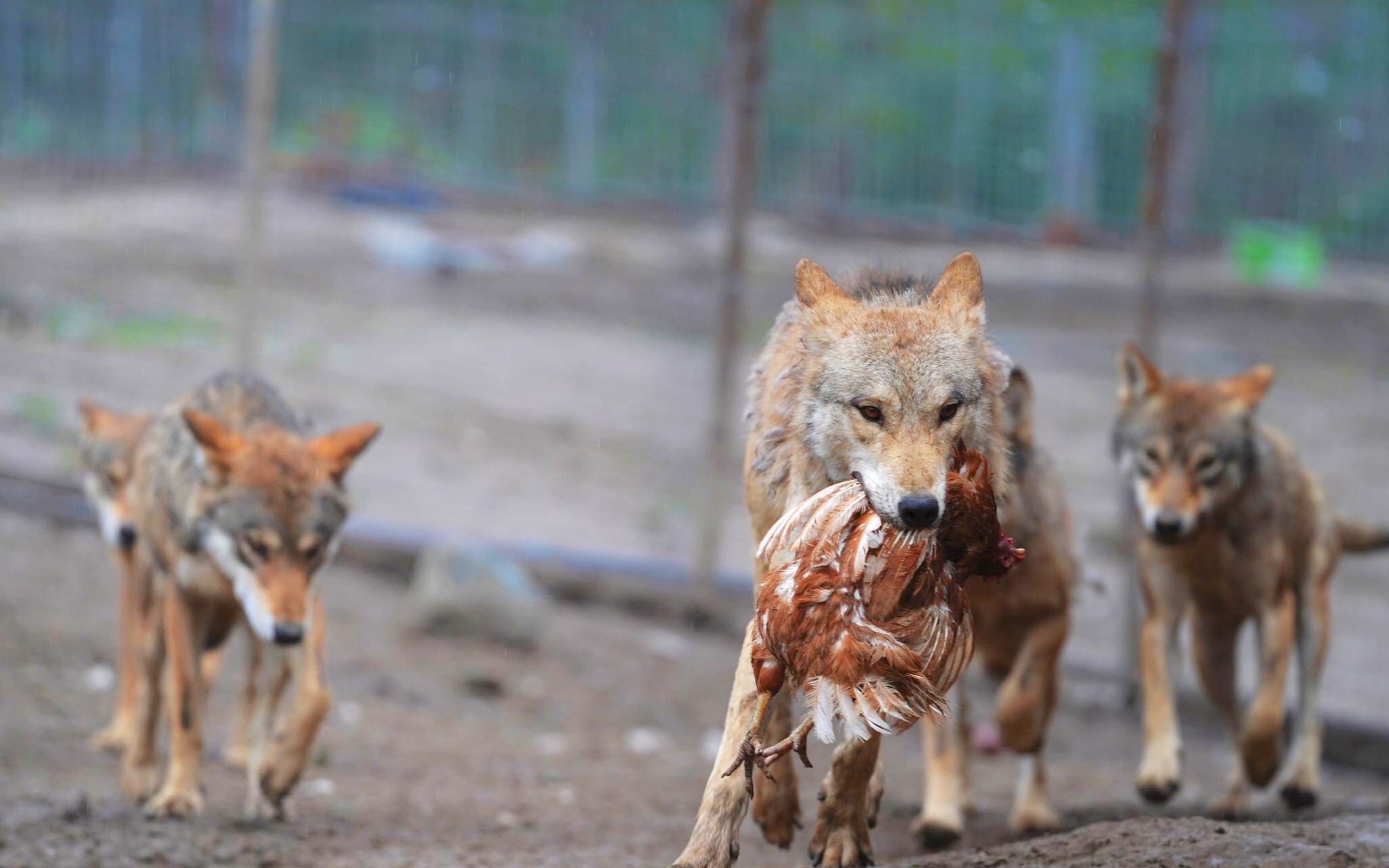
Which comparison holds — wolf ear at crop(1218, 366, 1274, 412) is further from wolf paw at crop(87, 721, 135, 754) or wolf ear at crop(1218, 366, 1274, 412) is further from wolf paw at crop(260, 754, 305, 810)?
wolf paw at crop(87, 721, 135, 754)

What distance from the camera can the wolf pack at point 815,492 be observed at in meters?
4.59

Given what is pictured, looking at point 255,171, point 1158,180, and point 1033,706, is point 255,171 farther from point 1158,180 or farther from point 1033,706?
point 1033,706

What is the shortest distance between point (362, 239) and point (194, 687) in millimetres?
13526

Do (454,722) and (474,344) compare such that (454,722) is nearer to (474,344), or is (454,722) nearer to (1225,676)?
(1225,676)

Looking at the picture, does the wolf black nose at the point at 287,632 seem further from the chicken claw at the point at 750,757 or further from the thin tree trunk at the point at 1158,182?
the thin tree trunk at the point at 1158,182

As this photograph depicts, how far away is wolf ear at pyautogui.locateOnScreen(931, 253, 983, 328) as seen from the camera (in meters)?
4.49

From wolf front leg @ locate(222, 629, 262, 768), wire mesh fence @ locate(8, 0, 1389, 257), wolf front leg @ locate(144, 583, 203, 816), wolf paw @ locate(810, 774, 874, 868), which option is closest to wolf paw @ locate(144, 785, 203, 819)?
wolf front leg @ locate(144, 583, 203, 816)

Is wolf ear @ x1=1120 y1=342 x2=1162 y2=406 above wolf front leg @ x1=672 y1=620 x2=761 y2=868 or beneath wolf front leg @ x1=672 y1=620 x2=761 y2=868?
above

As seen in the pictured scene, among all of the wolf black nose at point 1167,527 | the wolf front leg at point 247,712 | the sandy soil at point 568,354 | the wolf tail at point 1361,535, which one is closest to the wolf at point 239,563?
the wolf front leg at point 247,712

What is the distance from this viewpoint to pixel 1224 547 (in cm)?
666

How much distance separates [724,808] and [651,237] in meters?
15.8

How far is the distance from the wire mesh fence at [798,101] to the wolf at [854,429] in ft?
16.5

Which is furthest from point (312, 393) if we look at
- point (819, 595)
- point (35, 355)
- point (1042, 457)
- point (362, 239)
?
point (819, 595)

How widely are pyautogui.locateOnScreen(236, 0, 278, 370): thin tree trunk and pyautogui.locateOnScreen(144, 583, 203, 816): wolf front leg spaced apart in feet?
9.96
